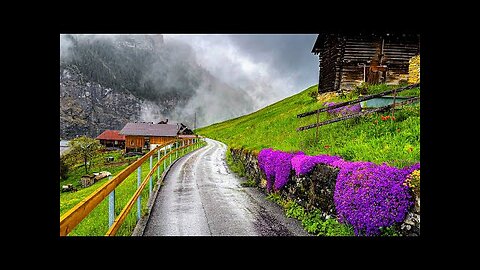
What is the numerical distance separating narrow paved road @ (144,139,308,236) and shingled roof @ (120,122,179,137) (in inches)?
628

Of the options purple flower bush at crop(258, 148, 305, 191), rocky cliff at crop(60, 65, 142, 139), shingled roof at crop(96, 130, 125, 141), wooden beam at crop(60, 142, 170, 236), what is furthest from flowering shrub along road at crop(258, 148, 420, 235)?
shingled roof at crop(96, 130, 125, 141)

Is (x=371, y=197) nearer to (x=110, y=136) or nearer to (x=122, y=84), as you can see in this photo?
(x=122, y=84)

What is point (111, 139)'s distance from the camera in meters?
33.0

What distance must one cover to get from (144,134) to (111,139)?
8.35 m

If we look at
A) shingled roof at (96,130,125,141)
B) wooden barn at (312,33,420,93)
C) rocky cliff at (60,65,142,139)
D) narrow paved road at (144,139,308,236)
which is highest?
wooden barn at (312,33,420,93)

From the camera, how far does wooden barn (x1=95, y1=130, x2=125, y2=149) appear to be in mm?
30934

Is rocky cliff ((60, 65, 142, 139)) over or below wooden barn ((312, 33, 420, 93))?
below

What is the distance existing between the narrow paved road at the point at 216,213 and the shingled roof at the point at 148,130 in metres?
16.0

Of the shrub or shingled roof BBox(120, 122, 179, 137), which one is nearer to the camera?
the shrub

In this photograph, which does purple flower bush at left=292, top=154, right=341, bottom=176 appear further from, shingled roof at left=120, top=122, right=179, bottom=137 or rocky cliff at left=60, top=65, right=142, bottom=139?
shingled roof at left=120, top=122, right=179, bottom=137

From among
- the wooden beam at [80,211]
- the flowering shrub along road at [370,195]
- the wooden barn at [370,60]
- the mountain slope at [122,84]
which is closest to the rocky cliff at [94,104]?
the mountain slope at [122,84]

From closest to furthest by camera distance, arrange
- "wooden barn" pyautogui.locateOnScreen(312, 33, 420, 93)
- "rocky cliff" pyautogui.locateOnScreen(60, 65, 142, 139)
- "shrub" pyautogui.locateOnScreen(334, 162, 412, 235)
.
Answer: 1. "shrub" pyautogui.locateOnScreen(334, 162, 412, 235)
2. "rocky cliff" pyautogui.locateOnScreen(60, 65, 142, 139)
3. "wooden barn" pyautogui.locateOnScreen(312, 33, 420, 93)
